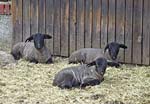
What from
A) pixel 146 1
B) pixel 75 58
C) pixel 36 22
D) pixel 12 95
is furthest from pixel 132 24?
pixel 12 95

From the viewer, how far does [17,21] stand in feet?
45.9

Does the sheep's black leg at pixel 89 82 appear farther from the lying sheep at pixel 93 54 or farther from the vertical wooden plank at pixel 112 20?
the vertical wooden plank at pixel 112 20

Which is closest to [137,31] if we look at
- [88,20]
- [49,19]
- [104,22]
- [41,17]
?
[104,22]

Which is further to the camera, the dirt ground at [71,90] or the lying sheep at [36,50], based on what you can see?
the lying sheep at [36,50]

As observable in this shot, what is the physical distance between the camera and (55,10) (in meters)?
13.3

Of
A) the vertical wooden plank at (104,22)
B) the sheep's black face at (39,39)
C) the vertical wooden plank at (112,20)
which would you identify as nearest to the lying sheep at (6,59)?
the sheep's black face at (39,39)

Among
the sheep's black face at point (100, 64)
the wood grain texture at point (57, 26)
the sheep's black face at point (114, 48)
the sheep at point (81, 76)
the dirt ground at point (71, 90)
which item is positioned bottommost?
the dirt ground at point (71, 90)

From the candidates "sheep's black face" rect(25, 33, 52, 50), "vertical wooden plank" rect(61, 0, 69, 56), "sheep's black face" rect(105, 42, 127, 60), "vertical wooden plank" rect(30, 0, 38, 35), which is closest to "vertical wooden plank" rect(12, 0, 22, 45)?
"vertical wooden plank" rect(30, 0, 38, 35)

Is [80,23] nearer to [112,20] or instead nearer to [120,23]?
[112,20]

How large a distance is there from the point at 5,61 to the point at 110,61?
261cm

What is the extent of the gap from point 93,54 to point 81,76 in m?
2.46

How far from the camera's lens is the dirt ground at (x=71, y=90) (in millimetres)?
8664

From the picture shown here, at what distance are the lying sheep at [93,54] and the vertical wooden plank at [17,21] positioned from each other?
2276mm

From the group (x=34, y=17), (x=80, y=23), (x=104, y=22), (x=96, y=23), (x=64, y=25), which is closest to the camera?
(x=104, y=22)
